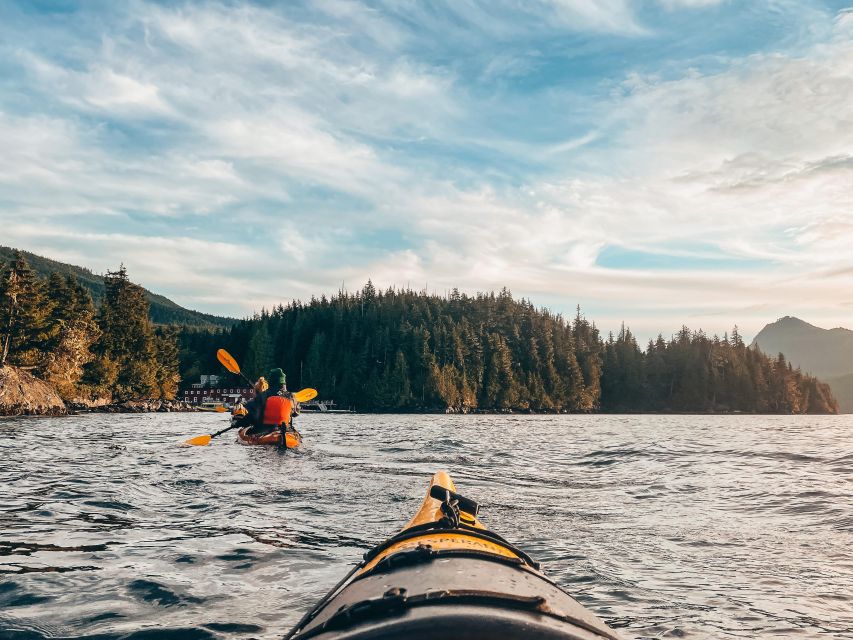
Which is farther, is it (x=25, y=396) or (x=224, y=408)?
(x=25, y=396)

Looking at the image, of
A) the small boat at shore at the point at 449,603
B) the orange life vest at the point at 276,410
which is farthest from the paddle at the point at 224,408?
the small boat at shore at the point at 449,603

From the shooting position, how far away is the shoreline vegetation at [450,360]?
3339 inches

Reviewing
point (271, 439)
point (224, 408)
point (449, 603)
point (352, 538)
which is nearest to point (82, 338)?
point (224, 408)

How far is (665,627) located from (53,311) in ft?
235

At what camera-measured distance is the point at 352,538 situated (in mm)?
8938

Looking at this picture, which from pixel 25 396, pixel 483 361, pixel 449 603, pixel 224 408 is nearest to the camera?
pixel 449 603

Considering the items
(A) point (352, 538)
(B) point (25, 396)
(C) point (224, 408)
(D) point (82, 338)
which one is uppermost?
(D) point (82, 338)

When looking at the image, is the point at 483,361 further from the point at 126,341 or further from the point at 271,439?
the point at 271,439

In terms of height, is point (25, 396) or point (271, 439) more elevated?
point (271, 439)

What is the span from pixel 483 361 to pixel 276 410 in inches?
4648

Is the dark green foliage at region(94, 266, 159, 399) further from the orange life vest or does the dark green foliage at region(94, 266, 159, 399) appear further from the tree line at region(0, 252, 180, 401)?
the orange life vest

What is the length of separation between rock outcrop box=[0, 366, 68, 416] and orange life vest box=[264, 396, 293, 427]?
1612 inches

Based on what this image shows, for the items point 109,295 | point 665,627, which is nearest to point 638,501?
point 665,627

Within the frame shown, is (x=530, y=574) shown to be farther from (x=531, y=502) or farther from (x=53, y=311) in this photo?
(x=53, y=311)
